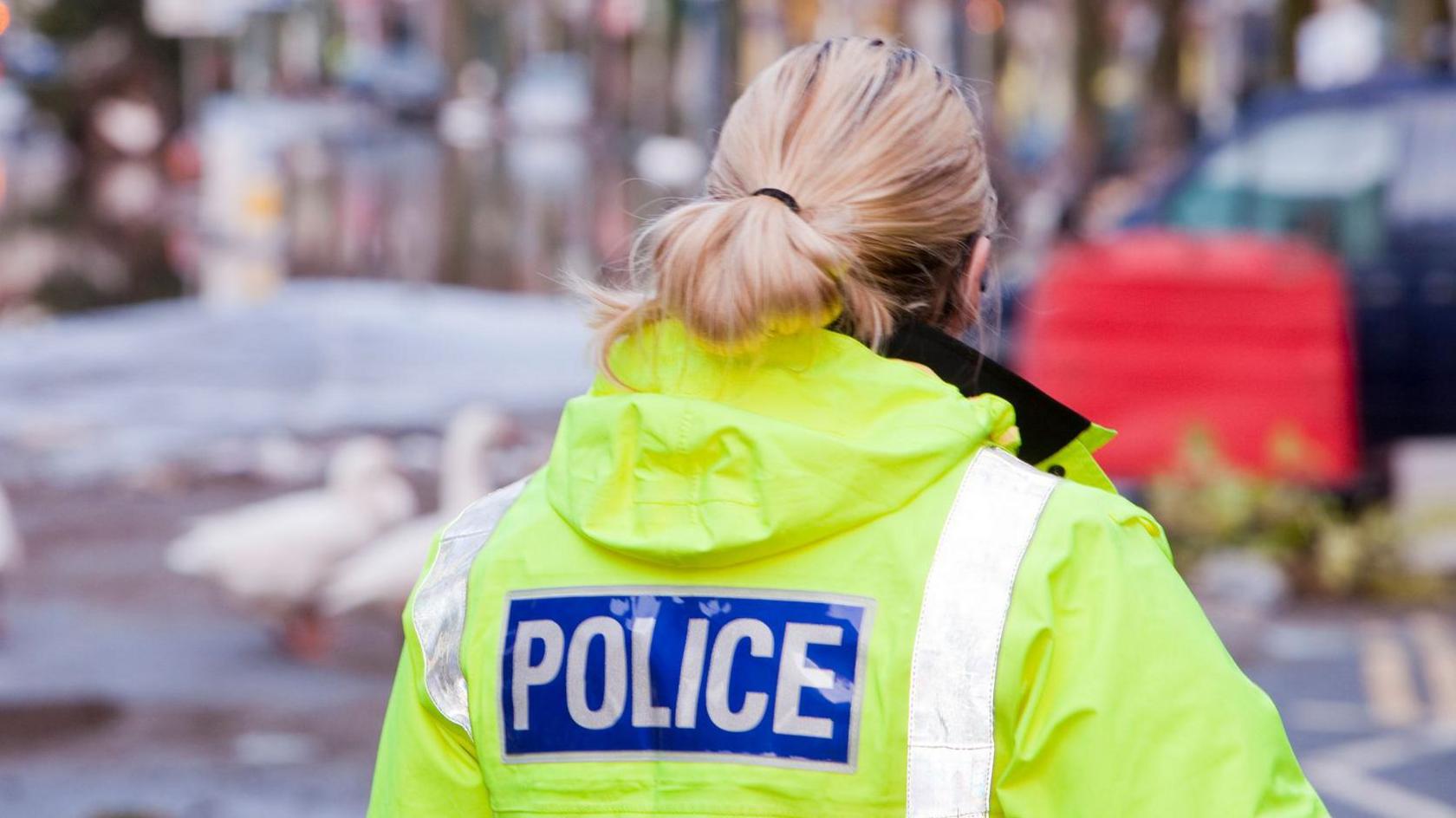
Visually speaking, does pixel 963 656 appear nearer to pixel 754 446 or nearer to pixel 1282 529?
pixel 754 446

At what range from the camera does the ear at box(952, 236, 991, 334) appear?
1.75 m

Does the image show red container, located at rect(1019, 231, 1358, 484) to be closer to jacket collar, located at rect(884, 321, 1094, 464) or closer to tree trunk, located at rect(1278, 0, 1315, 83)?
tree trunk, located at rect(1278, 0, 1315, 83)

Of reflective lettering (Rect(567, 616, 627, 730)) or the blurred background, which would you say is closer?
reflective lettering (Rect(567, 616, 627, 730))

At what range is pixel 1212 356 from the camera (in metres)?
7.46

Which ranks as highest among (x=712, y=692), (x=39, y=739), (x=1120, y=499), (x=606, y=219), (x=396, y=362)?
(x=1120, y=499)

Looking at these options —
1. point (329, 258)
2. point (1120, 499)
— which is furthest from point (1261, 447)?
point (1120, 499)

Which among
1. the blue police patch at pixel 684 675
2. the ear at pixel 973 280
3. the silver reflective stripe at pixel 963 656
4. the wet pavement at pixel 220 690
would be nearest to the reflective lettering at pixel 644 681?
the blue police patch at pixel 684 675

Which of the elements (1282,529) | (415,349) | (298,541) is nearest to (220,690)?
(298,541)

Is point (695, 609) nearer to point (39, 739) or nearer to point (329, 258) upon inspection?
point (39, 739)

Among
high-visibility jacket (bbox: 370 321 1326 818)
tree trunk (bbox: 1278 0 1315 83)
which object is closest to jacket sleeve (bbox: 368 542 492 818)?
high-visibility jacket (bbox: 370 321 1326 818)

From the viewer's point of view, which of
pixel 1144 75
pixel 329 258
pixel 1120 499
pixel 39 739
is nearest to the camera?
pixel 1120 499

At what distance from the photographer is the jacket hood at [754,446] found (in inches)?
60.5

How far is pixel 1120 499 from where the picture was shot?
1570mm

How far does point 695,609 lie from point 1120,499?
0.37 m
